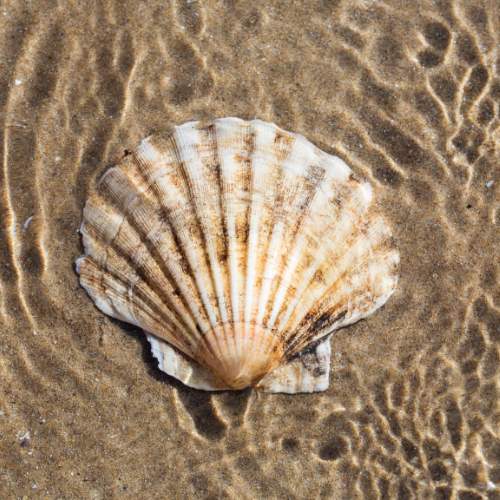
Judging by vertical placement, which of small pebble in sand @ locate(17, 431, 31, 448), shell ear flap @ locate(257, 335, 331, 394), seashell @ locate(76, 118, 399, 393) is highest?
seashell @ locate(76, 118, 399, 393)

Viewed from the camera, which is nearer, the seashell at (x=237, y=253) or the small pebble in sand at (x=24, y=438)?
the seashell at (x=237, y=253)

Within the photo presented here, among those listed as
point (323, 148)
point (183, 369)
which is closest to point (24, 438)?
point (183, 369)

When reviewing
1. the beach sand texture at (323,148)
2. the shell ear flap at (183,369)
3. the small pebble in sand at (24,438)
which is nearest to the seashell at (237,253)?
the shell ear flap at (183,369)

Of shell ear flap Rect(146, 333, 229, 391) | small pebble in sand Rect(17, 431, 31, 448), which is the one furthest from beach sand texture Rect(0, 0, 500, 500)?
shell ear flap Rect(146, 333, 229, 391)

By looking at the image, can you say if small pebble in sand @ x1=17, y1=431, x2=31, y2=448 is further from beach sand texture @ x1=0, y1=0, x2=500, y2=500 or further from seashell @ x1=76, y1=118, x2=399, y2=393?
seashell @ x1=76, y1=118, x2=399, y2=393

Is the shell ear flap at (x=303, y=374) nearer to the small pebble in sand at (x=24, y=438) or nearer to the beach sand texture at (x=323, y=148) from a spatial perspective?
the beach sand texture at (x=323, y=148)

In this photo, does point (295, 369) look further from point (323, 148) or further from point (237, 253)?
point (323, 148)

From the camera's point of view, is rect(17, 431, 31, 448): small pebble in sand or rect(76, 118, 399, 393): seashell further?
rect(17, 431, 31, 448): small pebble in sand
